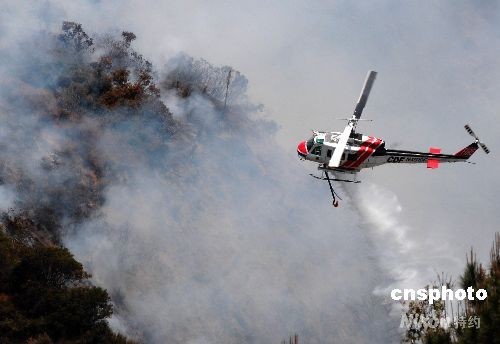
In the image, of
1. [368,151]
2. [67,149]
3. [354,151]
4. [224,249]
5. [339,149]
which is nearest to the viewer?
[339,149]

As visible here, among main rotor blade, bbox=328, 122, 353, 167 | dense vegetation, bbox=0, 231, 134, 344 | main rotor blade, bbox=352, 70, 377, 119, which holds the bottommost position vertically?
dense vegetation, bbox=0, 231, 134, 344

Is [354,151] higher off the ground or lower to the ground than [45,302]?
higher

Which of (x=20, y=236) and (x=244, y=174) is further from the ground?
(x=244, y=174)

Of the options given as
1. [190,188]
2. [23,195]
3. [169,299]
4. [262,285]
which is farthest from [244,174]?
[23,195]

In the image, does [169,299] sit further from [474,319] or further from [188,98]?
[474,319]

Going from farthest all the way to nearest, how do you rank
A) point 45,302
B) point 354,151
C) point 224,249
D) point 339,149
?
point 224,249, point 45,302, point 354,151, point 339,149

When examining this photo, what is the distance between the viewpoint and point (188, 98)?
291 ft

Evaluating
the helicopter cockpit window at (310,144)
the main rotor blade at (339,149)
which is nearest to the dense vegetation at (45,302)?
the helicopter cockpit window at (310,144)

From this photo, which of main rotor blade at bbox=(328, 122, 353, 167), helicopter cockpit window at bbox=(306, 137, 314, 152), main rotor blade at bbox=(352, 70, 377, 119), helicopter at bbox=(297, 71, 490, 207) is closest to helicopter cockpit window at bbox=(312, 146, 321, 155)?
helicopter at bbox=(297, 71, 490, 207)

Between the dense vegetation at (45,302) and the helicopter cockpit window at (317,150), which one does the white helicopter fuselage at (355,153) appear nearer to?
the helicopter cockpit window at (317,150)

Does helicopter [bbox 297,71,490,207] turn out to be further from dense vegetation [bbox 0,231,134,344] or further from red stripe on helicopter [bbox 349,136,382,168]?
dense vegetation [bbox 0,231,134,344]

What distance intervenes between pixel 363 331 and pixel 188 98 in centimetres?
3029

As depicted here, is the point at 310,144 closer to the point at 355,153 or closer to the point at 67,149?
the point at 355,153

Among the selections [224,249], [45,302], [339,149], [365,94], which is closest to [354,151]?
[339,149]
